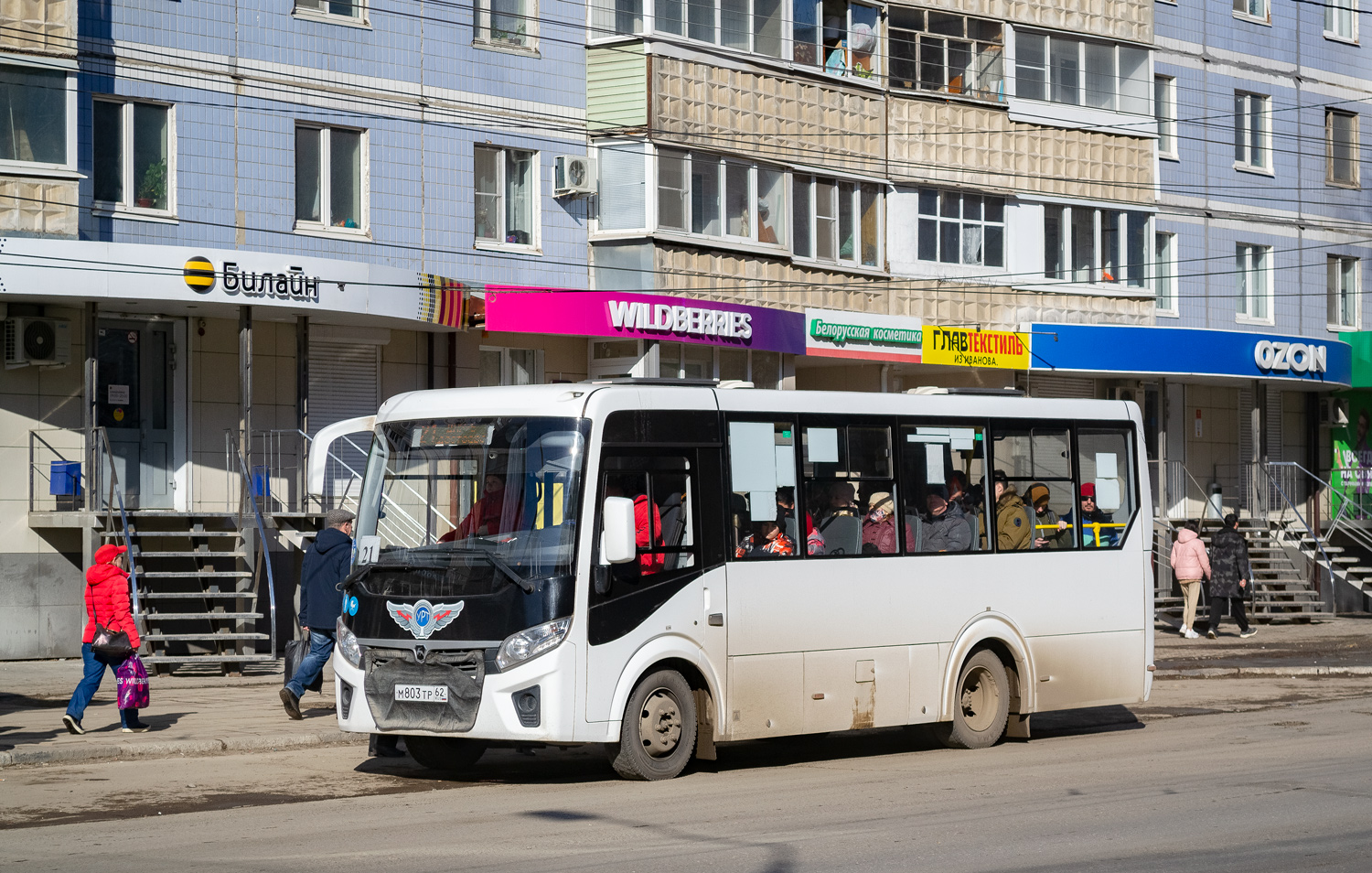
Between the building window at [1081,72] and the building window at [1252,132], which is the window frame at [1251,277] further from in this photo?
the building window at [1081,72]

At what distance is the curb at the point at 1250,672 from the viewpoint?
2202 centimetres

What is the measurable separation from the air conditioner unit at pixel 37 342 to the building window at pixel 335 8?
220 inches

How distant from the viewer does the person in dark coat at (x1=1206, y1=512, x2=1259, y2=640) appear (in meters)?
27.5

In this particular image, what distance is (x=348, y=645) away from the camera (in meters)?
12.4

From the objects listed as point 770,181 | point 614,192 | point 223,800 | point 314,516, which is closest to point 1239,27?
point 770,181

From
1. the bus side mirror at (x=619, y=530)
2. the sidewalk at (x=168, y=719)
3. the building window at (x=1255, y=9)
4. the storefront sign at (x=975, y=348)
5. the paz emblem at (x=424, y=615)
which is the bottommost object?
the sidewalk at (x=168, y=719)

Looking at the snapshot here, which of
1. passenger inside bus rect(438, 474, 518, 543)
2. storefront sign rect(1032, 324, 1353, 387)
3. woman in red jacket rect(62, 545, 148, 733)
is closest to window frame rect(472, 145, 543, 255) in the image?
storefront sign rect(1032, 324, 1353, 387)

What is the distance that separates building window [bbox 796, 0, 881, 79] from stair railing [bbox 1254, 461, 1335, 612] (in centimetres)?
1214

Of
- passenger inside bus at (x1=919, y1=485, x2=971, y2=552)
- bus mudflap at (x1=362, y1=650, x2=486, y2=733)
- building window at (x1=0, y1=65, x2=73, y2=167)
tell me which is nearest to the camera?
bus mudflap at (x1=362, y1=650, x2=486, y2=733)

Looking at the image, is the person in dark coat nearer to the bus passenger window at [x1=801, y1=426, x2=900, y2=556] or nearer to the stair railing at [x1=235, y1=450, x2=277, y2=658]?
the stair railing at [x1=235, y1=450, x2=277, y2=658]

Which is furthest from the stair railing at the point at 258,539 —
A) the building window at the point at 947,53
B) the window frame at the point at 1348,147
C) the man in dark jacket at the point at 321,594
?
the window frame at the point at 1348,147

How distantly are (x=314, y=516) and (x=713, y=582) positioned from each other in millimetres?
11769

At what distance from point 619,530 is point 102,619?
5.46 metres

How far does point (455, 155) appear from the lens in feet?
86.3
